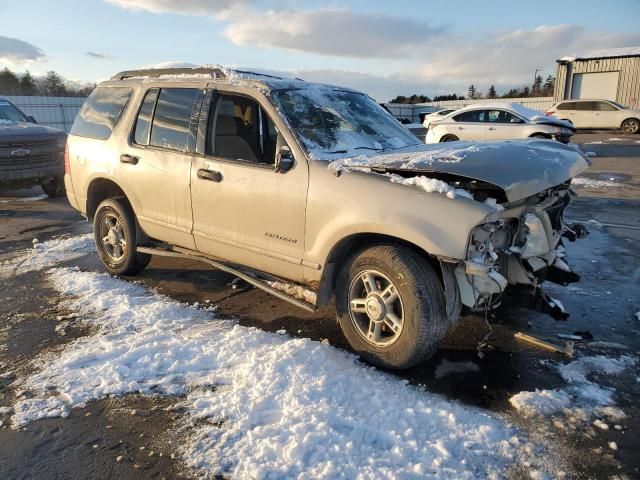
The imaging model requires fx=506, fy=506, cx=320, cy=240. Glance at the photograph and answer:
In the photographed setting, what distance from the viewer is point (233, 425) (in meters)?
2.86

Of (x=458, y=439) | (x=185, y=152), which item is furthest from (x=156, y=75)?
(x=458, y=439)

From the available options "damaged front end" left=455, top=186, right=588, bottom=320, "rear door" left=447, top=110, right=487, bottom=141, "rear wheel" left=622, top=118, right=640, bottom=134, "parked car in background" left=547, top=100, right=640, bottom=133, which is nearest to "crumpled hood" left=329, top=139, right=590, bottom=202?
"damaged front end" left=455, top=186, right=588, bottom=320

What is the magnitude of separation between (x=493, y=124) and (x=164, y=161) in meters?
12.9

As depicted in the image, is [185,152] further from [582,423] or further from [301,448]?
[582,423]

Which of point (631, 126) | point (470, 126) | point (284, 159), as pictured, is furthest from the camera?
point (631, 126)

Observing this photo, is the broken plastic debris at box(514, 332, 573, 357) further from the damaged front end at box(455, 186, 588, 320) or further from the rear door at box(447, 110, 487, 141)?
the rear door at box(447, 110, 487, 141)

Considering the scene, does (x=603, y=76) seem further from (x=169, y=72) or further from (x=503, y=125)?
(x=169, y=72)

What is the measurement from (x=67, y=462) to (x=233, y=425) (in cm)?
87

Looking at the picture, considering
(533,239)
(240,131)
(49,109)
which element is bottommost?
(533,239)

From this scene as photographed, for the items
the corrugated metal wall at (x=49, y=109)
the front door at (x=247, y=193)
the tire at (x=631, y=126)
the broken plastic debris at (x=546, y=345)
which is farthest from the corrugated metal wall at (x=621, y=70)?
the front door at (x=247, y=193)

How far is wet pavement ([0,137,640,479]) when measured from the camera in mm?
2637

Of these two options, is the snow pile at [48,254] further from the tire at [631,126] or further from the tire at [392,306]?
the tire at [631,126]

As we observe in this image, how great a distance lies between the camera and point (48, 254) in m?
6.37

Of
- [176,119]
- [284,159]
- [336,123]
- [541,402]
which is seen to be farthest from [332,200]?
[176,119]
